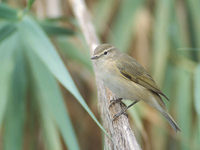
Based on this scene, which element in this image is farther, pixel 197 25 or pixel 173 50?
pixel 173 50

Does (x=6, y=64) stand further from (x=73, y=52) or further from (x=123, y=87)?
(x=123, y=87)

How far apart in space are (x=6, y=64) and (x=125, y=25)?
1435 millimetres

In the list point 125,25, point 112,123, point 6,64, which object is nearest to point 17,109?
point 6,64

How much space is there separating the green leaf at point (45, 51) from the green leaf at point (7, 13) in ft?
0.29

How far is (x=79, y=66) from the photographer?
411cm

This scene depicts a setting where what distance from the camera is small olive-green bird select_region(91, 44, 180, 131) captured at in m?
2.72

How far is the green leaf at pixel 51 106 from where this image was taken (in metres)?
2.49

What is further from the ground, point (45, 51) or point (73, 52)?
point (45, 51)

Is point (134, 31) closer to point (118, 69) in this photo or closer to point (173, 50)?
point (173, 50)

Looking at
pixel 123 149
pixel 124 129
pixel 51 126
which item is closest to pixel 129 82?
pixel 51 126

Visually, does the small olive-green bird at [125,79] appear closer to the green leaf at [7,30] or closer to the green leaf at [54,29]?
the green leaf at [54,29]

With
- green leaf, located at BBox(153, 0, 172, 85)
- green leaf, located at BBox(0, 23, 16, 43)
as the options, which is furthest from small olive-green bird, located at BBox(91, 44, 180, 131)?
green leaf, located at BBox(0, 23, 16, 43)

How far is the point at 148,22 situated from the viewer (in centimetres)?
398

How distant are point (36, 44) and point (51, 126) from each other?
804mm
